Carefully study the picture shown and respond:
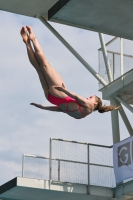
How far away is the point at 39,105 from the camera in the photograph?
14.6 metres

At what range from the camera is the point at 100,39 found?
80.0 feet

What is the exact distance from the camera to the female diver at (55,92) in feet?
46.4

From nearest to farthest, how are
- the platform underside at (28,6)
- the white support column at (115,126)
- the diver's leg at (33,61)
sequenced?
the diver's leg at (33,61)
the platform underside at (28,6)
the white support column at (115,126)

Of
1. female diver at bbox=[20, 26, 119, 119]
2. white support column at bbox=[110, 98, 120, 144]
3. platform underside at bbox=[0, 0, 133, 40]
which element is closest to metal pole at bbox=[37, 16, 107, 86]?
white support column at bbox=[110, 98, 120, 144]

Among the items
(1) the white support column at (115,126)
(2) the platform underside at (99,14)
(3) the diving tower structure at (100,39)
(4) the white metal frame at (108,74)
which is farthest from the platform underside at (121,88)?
(2) the platform underside at (99,14)

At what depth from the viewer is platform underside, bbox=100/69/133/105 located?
24.0 m

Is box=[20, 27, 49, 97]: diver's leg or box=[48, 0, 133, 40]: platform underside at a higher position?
box=[48, 0, 133, 40]: platform underside

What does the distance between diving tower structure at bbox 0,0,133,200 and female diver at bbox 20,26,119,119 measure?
3092 millimetres

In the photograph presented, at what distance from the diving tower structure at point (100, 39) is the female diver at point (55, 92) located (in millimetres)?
3092

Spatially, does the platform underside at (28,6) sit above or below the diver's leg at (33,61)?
above

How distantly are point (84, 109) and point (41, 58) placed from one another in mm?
1484

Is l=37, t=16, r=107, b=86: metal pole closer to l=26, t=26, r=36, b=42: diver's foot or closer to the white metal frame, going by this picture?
the white metal frame

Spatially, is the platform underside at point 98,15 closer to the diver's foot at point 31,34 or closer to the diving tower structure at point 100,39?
the diving tower structure at point 100,39

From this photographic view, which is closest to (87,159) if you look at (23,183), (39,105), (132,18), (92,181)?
(92,181)
